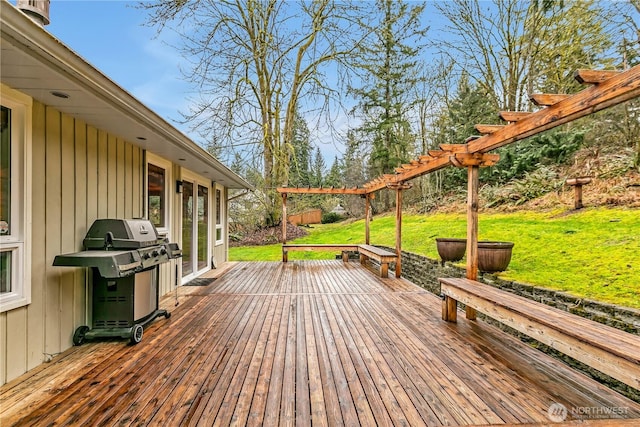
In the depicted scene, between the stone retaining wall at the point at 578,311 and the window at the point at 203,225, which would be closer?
the stone retaining wall at the point at 578,311

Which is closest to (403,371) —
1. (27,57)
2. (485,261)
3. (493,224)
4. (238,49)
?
(485,261)

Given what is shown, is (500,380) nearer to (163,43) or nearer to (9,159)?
Answer: (9,159)

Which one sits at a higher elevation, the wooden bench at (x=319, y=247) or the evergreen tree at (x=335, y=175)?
the evergreen tree at (x=335, y=175)

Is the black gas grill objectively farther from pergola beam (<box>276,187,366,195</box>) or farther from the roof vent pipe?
pergola beam (<box>276,187,366,195</box>)

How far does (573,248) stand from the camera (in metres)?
4.82

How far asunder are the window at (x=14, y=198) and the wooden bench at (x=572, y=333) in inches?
148

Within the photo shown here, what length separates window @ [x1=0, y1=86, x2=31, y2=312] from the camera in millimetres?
2236

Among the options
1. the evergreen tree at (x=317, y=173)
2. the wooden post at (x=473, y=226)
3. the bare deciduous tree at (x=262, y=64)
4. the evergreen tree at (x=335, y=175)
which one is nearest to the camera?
the wooden post at (x=473, y=226)

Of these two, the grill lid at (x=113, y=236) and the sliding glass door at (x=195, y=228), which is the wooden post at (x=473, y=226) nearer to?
the grill lid at (x=113, y=236)

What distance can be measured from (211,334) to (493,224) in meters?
7.25

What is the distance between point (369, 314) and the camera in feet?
12.8

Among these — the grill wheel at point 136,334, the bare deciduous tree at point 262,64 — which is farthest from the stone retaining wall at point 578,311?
the bare deciduous tree at point 262,64

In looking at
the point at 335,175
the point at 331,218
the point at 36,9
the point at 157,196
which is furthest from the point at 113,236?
the point at 335,175

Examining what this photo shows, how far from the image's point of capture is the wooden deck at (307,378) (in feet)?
6.18
